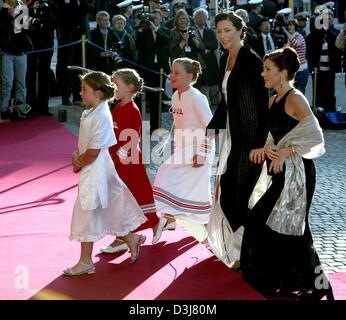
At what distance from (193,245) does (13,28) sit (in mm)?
7260

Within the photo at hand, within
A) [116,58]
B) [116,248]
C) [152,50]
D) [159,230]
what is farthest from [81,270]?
[152,50]

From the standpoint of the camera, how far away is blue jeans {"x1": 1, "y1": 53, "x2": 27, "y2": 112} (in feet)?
43.0

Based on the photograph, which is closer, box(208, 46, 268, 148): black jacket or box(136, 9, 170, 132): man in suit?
box(208, 46, 268, 148): black jacket

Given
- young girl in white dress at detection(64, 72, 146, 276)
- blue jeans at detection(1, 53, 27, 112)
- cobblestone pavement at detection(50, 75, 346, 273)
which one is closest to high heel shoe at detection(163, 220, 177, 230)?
young girl in white dress at detection(64, 72, 146, 276)

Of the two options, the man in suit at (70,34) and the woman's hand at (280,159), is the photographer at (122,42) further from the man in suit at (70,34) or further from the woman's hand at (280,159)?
the woman's hand at (280,159)

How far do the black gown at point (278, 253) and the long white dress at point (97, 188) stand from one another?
3.33ft

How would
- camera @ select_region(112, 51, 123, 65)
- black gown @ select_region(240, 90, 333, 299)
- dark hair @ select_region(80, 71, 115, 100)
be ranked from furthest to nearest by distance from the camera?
camera @ select_region(112, 51, 123, 65)
dark hair @ select_region(80, 71, 115, 100)
black gown @ select_region(240, 90, 333, 299)

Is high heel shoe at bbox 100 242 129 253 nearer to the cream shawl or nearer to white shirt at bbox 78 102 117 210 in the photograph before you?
white shirt at bbox 78 102 117 210

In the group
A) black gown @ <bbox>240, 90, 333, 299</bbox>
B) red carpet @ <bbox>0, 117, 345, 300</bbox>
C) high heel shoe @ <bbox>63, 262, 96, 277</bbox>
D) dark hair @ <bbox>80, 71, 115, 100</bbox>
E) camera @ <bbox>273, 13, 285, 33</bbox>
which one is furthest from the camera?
camera @ <bbox>273, 13, 285, 33</bbox>

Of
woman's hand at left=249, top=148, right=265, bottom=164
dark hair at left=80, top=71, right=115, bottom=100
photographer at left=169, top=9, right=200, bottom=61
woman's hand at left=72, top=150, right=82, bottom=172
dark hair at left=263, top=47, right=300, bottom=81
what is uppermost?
dark hair at left=263, top=47, right=300, bottom=81

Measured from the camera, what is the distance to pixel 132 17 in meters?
16.6

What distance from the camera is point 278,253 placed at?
5.40 meters

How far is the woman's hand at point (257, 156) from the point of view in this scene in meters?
5.62
